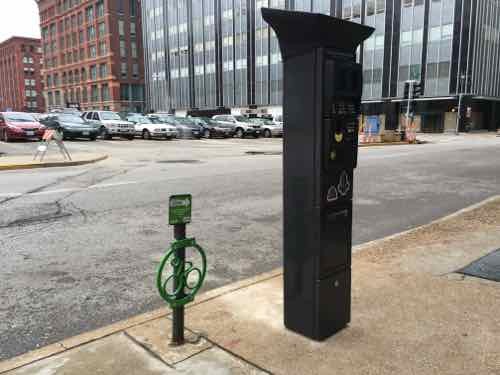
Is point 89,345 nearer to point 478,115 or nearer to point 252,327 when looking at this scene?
point 252,327

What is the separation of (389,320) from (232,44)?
66.6 meters

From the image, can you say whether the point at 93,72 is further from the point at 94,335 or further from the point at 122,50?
the point at 94,335

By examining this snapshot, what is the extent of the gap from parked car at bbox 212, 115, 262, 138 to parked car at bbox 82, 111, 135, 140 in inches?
302

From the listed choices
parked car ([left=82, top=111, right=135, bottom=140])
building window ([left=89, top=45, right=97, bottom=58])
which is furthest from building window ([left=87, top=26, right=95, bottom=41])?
parked car ([left=82, top=111, right=135, bottom=140])

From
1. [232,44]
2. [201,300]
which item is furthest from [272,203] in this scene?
[232,44]

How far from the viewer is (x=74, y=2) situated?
3669 inches

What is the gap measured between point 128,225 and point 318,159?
4.28 meters

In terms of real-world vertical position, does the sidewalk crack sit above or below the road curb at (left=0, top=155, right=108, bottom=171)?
below

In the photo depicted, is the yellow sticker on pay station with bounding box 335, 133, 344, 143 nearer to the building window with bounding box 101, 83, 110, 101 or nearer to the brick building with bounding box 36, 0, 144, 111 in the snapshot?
the brick building with bounding box 36, 0, 144, 111

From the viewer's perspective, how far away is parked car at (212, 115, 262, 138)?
33.0 meters

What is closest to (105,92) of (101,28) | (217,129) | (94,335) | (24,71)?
(101,28)

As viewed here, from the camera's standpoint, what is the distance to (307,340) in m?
3.09

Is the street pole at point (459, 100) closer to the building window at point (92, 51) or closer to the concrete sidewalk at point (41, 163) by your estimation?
the concrete sidewalk at point (41, 163)

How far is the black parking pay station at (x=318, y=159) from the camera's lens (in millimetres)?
2756
